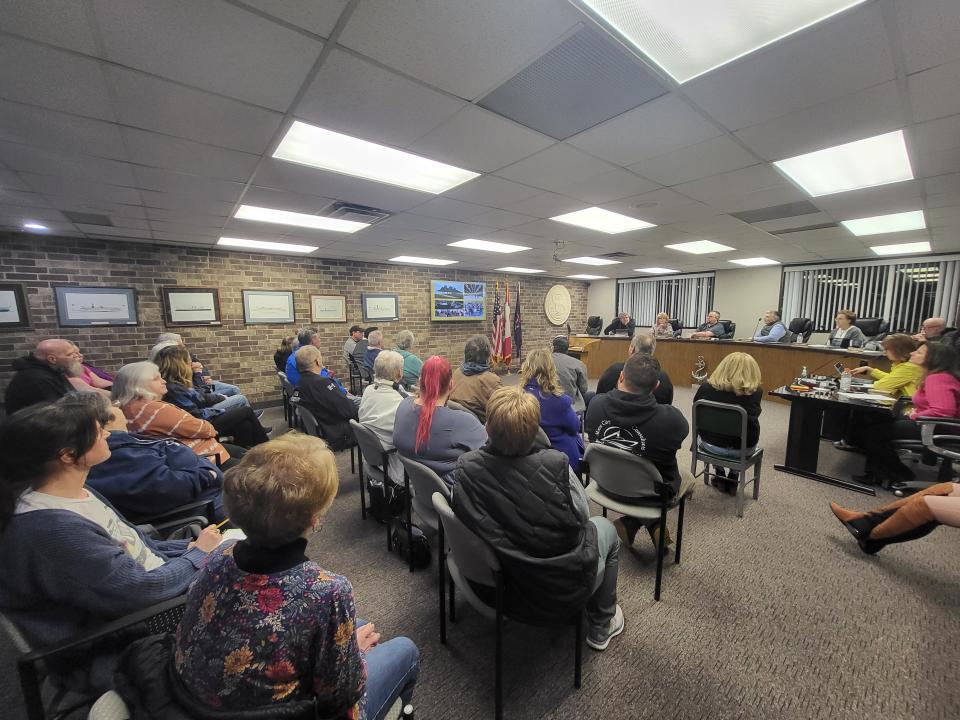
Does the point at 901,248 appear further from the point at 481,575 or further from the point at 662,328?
the point at 481,575

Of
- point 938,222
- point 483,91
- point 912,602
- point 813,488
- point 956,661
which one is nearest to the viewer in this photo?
point 956,661

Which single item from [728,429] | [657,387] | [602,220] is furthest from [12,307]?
[728,429]

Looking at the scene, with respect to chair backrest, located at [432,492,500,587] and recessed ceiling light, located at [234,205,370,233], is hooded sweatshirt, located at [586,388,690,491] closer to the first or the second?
chair backrest, located at [432,492,500,587]

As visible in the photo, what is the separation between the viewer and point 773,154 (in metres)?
2.35

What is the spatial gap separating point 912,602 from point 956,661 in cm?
35

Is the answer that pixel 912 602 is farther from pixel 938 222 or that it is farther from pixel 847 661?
pixel 938 222

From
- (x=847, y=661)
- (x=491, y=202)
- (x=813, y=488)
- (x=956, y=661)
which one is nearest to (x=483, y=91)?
(x=491, y=202)

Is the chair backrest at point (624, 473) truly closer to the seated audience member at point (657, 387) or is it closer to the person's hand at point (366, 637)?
the seated audience member at point (657, 387)

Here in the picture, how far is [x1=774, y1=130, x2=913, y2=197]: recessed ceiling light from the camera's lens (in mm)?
2302

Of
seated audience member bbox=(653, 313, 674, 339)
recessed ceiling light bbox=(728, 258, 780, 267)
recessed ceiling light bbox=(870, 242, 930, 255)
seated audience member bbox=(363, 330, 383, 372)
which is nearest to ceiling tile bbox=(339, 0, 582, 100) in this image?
seated audience member bbox=(363, 330, 383, 372)

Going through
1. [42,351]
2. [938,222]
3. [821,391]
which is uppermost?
[938,222]

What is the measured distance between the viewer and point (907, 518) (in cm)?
195

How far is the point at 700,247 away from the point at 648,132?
14.1 feet

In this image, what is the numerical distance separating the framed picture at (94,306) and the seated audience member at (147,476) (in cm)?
421
